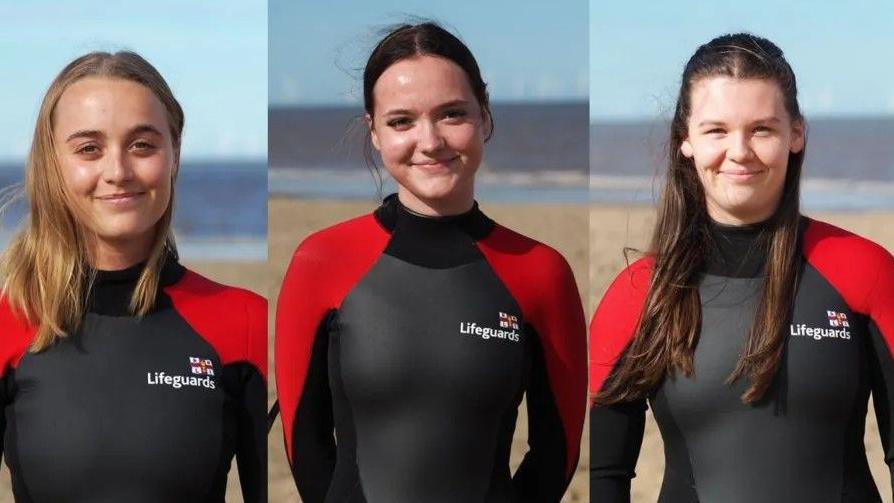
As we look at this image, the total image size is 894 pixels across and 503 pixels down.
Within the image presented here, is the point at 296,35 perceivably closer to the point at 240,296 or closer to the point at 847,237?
the point at 240,296

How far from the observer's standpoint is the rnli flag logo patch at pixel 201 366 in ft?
9.13

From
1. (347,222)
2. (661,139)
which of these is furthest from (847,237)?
(347,222)

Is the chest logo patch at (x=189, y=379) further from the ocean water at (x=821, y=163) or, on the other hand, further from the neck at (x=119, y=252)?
the ocean water at (x=821, y=163)

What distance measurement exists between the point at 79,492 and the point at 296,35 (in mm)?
1164

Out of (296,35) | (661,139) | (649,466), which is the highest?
(296,35)

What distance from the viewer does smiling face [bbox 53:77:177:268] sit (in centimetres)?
273

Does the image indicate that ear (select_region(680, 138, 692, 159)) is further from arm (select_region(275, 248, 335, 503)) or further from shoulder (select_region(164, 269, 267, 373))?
shoulder (select_region(164, 269, 267, 373))

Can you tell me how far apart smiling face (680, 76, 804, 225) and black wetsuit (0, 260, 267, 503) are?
1092mm

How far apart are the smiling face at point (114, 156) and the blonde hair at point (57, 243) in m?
0.02

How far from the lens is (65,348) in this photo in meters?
2.77

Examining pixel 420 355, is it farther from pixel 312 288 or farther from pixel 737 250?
pixel 737 250

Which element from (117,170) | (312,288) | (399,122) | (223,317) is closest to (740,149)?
(399,122)

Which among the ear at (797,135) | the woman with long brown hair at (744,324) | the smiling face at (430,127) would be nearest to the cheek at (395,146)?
the smiling face at (430,127)

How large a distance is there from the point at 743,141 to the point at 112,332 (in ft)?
4.70
